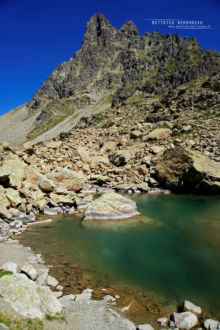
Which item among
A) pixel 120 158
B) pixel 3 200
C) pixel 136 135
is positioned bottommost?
pixel 3 200

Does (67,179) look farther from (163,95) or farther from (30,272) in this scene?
(163,95)

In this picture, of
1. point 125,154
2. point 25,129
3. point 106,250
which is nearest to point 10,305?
point 106,250

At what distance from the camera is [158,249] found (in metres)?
11.1

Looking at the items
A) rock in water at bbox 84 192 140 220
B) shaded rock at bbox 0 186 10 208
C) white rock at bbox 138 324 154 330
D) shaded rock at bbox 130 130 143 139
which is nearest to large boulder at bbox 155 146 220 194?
rock in water at bbox 84 192 140 220

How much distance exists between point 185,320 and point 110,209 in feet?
34.3

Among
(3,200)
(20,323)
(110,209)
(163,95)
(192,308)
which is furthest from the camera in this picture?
(163,95)

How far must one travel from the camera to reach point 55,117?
181375mm

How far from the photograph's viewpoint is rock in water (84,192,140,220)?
15.9 metres

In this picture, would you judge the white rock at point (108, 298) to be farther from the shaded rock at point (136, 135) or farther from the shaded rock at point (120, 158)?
the shaded rock at point (136, 135)

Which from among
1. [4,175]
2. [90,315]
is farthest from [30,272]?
[4,175]

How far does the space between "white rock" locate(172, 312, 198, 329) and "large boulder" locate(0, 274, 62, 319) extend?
347 centimetres

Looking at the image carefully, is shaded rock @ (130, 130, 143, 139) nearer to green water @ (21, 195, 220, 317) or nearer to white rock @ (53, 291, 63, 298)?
green water @ (21, 195, 220, 317)

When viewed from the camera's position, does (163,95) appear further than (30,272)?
Yes

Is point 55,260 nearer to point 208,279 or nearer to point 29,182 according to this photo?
point 208,279
